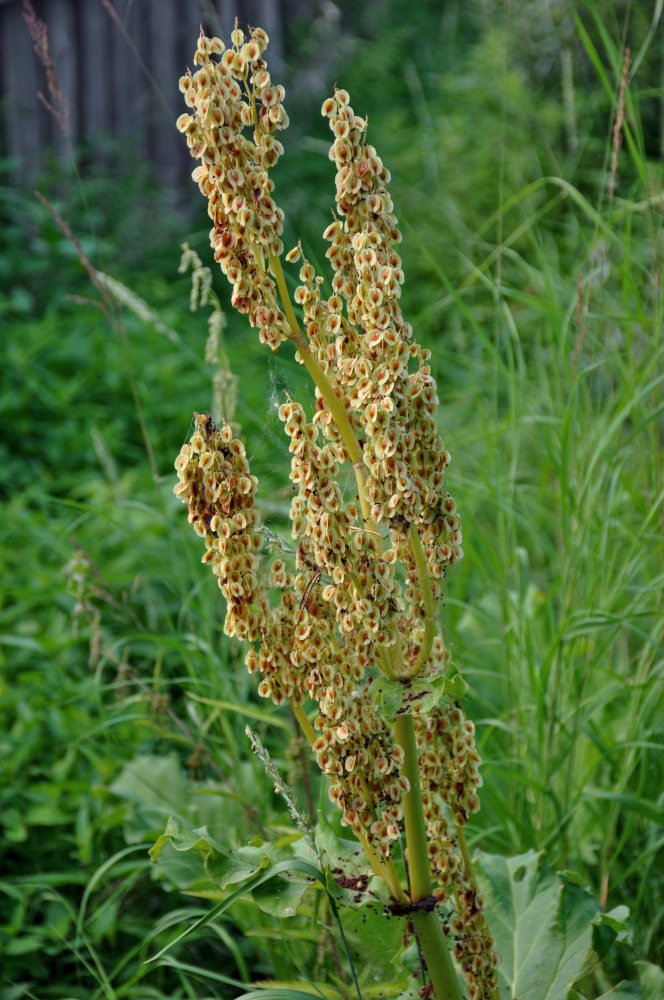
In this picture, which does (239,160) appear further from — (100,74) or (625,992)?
(100,74)

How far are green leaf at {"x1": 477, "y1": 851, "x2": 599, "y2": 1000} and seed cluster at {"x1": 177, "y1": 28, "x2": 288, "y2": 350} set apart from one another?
0.93 metres

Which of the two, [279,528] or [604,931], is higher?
[279,528]

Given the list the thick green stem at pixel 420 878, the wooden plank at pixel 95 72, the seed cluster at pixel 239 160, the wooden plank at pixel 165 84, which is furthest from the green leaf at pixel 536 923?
the wooden plank at pixel 95 72

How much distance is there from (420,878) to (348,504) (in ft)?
1.52

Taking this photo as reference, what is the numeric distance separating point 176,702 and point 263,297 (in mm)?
1637

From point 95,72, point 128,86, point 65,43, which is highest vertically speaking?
point 65,43

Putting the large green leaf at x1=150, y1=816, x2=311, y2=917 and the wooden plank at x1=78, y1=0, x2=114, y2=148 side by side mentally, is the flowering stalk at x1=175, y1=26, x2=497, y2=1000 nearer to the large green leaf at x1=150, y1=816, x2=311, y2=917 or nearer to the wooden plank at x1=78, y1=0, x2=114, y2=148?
the large green leaf at x1=150, y1=816, x2=311, y2=917

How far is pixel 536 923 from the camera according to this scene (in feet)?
4.82

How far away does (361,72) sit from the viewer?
6.20 metres

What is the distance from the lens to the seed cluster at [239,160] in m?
1.03

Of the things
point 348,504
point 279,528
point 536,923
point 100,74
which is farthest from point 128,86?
point 536,923

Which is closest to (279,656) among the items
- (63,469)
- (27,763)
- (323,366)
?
(323,366)

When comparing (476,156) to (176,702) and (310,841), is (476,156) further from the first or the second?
(310,841)

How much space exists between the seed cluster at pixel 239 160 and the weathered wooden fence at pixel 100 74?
16.3 feet
